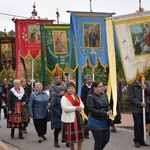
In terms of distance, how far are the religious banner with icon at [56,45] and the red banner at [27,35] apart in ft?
4.79

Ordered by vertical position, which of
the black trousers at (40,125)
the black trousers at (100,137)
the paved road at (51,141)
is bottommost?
the paved road at (51,141)

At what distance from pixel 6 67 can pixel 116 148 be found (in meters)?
6.92

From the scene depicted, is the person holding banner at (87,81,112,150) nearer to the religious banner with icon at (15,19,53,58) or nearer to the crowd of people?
the crowd of people

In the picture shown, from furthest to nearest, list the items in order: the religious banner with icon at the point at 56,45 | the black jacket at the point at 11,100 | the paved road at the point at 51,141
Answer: the religious banner with icon at the point at 56,45 → the black jacket at the point at 11,100 → the paved road at the point at 51,141

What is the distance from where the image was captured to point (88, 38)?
10.7m

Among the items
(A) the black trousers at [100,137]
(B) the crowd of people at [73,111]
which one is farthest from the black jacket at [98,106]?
(A) the black trousers at [100,137]

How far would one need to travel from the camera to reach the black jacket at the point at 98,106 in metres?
6.98

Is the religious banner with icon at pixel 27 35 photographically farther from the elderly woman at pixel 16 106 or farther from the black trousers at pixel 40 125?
the black trousers at pixel 40 125

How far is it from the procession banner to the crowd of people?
28.6 inches

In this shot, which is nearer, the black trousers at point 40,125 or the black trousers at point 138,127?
the black trousers at point 138,127

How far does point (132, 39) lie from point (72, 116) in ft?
7.90

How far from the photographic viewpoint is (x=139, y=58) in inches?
356

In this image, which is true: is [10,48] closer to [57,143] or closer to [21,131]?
[21,131]

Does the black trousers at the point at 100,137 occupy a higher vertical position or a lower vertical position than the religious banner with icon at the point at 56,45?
lower
